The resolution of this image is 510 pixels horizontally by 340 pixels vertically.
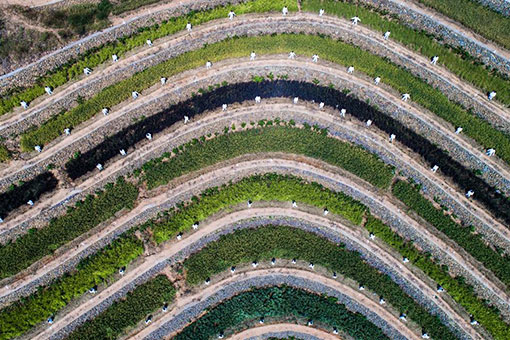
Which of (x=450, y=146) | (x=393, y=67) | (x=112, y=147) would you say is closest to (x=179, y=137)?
(x=112, y=147)

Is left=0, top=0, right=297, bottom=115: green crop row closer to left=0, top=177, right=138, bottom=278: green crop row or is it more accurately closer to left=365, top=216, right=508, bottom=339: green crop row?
left=0, top=177, right=138, bottom=278: green crop row

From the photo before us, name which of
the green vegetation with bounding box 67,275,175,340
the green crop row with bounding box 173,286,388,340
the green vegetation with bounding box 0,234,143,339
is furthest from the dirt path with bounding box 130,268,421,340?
the green vegetation with bounding box 0,234,143,339

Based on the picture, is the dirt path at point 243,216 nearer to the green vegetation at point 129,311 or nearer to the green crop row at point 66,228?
the green vegetation at point 129,311

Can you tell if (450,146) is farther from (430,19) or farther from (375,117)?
(430,19)

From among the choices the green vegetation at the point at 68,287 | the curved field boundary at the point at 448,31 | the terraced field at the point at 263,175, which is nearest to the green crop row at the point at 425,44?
the terraced field at the point at 263,175

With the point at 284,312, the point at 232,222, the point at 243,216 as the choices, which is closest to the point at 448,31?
the point at 243,216
